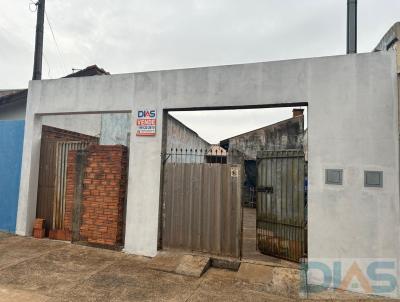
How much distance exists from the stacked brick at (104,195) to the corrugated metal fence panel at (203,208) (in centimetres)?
101

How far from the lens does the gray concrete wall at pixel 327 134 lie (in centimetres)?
430

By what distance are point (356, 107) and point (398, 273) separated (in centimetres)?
262

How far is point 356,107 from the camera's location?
4484mm

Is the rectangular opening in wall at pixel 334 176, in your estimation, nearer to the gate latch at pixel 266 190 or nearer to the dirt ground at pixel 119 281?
the gate latch at pixel 266 190

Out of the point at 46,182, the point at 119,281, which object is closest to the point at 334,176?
the point at 119,281

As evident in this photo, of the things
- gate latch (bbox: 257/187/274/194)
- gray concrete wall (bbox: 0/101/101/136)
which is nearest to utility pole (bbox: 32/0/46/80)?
gray concrete wall (bbox: 0/101/101/136)

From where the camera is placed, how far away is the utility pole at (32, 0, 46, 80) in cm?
771

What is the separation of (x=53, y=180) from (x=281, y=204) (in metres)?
5.46

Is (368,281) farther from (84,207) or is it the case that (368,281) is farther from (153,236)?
(84,207)

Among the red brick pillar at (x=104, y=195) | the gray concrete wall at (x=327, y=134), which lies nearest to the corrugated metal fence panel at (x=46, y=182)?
the red brick pillar at (x=104, y=195)

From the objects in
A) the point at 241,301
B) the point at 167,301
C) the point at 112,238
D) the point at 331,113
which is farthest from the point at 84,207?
the point at 331,113

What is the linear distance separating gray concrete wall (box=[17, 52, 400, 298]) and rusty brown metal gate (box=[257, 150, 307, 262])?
488 millimetres

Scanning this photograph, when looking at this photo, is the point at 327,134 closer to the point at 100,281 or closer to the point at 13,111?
the point at 100,281

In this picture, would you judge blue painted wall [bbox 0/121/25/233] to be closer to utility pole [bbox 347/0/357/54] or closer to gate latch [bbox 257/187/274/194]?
gate latch [bbox 257/187/274/194]
